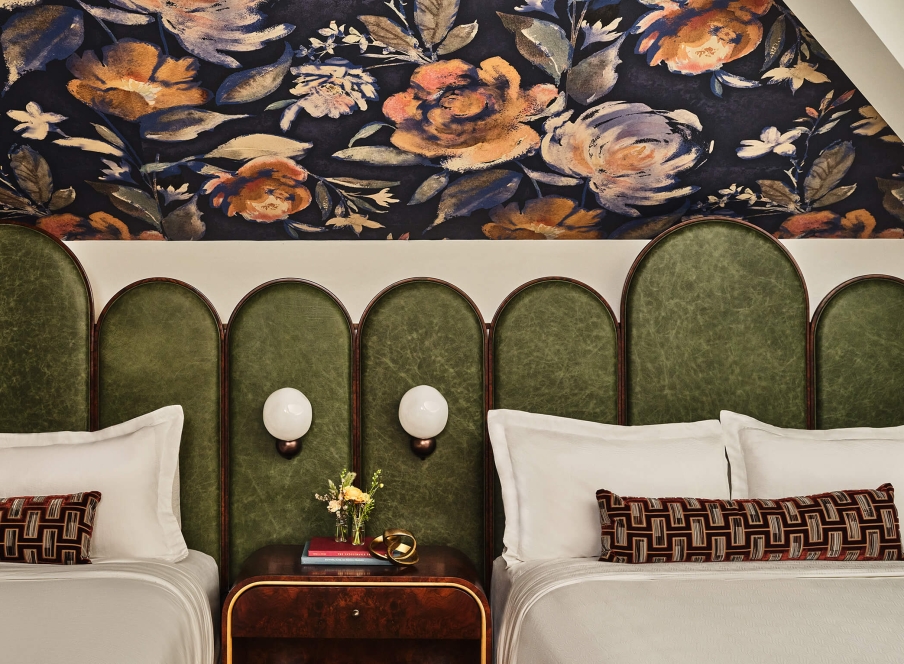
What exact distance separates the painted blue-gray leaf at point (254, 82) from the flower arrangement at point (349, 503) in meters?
1.36

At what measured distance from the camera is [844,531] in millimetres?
2377

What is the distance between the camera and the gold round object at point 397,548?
2533mm

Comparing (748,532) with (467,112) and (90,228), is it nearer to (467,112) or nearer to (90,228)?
(467,112)

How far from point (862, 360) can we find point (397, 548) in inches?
78.5

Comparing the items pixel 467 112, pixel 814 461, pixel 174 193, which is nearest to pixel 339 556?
pixel 174 193

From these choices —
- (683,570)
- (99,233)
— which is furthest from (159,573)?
(683,570)

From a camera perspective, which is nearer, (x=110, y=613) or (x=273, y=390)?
(x=110, y=613)

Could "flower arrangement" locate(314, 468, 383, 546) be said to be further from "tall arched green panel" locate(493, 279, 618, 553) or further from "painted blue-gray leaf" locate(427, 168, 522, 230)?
"painted blue-gray leaf" locate(427, 168, 522, 230)

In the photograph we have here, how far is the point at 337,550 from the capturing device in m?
2.60

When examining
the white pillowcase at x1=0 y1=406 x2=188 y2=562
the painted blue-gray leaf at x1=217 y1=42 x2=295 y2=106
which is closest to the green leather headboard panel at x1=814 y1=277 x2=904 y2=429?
the painted blue-gray leaf at x1=217 y1=42 x2=295 y2=106

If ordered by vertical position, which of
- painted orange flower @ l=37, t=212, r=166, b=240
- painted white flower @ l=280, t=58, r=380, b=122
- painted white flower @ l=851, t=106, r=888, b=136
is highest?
painted white flower @ l=280, t=58, r=380, b=122

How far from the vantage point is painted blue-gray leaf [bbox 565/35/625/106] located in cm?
234

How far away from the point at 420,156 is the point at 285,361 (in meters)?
0.96

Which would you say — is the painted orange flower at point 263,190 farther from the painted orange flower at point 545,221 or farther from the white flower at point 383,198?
the painted orange flower at point 545,221
